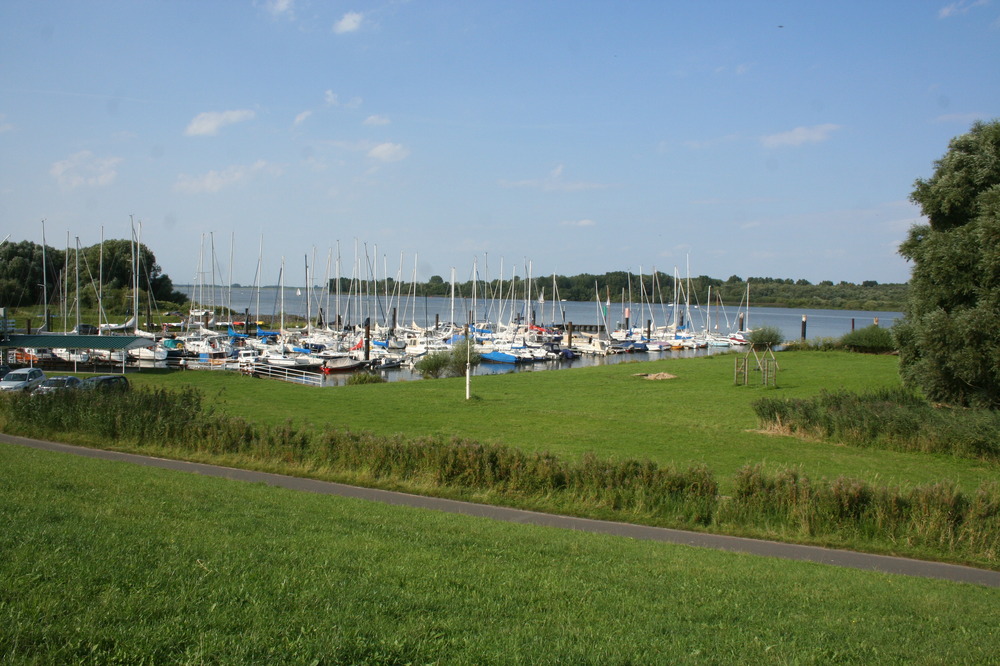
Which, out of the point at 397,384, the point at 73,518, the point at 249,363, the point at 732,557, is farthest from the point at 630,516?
the point at 249,363

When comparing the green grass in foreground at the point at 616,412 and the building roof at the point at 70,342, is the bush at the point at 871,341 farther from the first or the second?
the building roof at the point at 70,342

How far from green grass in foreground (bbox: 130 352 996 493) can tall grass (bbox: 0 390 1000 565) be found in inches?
52.0

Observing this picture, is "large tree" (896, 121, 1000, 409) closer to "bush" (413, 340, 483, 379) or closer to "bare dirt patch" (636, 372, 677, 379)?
"bare dirt patch" (636, 372, 677, 379)

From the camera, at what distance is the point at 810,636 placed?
23.2ft

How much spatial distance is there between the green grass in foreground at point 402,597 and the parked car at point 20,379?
26.6 meters

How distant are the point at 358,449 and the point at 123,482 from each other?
631cm

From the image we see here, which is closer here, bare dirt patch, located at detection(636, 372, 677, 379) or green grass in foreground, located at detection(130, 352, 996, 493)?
green grass in foreground, located at detection(130, 352, 996, 493)

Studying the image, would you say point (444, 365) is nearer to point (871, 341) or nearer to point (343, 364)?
point (343, 364)

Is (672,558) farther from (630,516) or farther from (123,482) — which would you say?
(123,482)

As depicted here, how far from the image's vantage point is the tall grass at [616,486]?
13109 mm

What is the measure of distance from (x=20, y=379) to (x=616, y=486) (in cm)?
3117

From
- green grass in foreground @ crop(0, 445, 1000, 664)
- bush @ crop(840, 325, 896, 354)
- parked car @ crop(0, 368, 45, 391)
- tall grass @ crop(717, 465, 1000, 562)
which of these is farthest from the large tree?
bush @ crop(840, 325, 896, 354)

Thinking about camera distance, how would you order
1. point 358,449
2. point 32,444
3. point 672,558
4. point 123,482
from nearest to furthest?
point 672,558 → point 123,482 → point 358,449 → point 32,444

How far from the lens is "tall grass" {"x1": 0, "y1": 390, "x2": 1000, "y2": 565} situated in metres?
13.1
